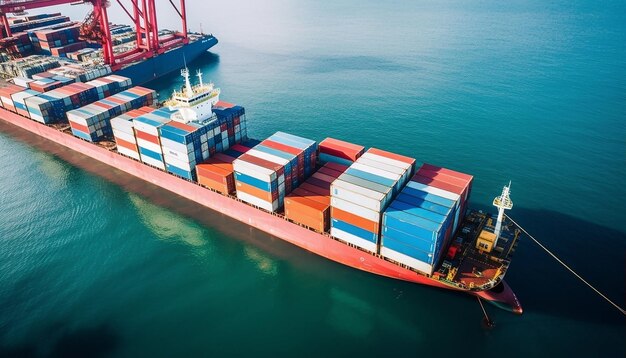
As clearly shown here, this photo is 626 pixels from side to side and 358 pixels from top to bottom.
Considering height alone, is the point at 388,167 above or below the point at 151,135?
above

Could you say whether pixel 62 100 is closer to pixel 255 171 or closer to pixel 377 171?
pixel 255 171

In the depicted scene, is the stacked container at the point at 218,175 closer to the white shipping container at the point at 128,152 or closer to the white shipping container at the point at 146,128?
the white shipping container at the point at 146,128

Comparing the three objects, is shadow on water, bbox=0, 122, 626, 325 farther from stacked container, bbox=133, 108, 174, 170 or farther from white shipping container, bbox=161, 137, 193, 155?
white shipping container, bbox=161, 137, 193, 155

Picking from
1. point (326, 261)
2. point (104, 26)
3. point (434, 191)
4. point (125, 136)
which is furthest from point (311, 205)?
point (104, 26)

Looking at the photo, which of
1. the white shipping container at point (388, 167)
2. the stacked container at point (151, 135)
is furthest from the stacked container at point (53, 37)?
the white shipping container at point (388, 167)

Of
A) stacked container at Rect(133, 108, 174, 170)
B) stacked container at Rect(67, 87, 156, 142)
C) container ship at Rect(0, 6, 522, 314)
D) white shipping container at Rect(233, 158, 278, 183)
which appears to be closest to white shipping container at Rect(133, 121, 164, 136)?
stacked container at Rect(133, 108, 174, 170)
